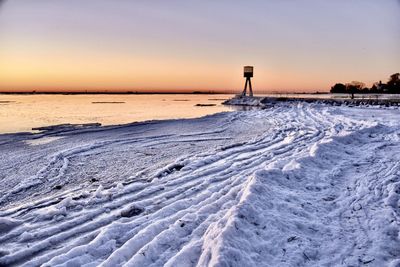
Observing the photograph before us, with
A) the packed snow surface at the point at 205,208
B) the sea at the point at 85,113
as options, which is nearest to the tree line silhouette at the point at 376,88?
the sea at the point at 85,113

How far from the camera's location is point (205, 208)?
461cm

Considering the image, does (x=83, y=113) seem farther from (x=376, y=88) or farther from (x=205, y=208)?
(x=376, y=88)

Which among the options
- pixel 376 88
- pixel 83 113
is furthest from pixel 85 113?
pixel 376 88

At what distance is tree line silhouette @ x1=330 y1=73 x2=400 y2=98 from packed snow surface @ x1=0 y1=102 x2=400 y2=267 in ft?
188

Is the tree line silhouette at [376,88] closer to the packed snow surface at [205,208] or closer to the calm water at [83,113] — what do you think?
the calm water at [83,113]

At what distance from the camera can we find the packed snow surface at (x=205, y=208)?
11.2 ft

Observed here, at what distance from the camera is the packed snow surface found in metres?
3.41

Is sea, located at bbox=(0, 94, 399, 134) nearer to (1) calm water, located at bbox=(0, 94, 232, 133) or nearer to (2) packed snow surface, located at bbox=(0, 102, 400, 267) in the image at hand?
(1) calm water, located at bbox=(0, 94, 232, 133)

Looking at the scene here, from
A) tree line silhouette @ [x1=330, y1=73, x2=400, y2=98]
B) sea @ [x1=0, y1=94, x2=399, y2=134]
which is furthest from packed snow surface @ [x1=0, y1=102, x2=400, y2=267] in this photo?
tree line silhouette @ [x1=330, y1=73, x2=400, y2=98]

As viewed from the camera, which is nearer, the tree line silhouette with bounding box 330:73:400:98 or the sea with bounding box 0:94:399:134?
the sea with bounding box 0:94:399:134

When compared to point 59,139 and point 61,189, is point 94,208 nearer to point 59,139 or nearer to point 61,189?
point 61,189

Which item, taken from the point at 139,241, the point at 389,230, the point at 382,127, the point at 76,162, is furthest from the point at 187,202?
the point at 382,127

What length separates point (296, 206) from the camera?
183 inches

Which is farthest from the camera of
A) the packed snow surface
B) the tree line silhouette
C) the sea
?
the tree line silhouette
